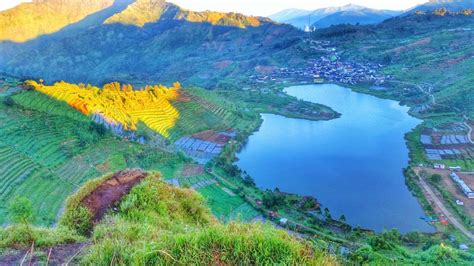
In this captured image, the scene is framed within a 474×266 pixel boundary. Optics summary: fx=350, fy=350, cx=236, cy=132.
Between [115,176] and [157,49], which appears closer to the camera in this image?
[115,176]

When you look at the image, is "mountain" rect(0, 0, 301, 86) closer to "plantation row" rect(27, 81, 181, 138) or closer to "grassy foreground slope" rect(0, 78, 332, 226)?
"plantation row" rect(27, 81, 181, 138)

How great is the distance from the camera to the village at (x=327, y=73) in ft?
185

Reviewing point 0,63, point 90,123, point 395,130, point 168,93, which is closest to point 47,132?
point 90,123

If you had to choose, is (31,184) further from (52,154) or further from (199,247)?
(199,247)

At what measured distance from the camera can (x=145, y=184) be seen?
8273 mm

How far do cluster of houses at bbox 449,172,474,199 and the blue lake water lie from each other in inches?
121

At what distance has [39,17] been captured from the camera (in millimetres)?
96250

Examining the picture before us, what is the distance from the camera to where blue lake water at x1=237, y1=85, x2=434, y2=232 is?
21.0 m

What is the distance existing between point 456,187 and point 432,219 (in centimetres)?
472

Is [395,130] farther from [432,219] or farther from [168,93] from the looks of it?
[168,93]

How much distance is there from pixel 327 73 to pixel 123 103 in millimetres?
39437

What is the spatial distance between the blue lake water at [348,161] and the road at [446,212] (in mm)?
1096

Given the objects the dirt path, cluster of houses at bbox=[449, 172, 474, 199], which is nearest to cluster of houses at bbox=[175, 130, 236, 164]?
cluster of houses at bbox=[449, 172, 474, 199]

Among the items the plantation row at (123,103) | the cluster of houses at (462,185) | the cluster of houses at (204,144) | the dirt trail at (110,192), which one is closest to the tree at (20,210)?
the dirt trail at (110,192)
